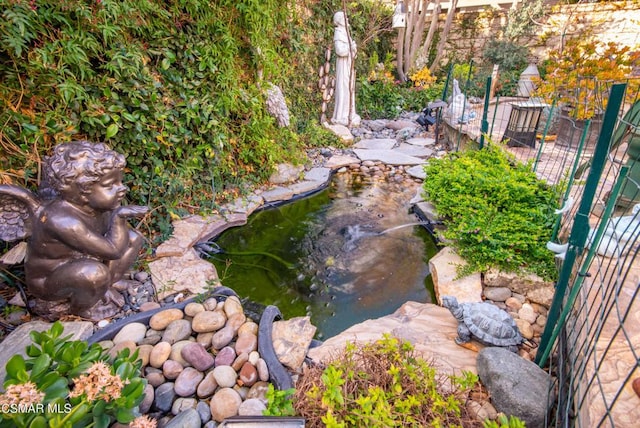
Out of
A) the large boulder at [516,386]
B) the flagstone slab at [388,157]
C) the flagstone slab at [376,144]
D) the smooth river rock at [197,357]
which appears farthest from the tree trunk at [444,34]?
the smooth river rock at [197,357]

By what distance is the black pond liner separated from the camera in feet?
5.72

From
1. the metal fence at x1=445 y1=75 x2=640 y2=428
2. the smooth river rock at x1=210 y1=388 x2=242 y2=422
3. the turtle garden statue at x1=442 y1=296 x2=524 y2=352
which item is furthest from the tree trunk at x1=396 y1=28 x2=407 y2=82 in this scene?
the smooth river rock at x1=210 y1=388 x2=242 y2=422

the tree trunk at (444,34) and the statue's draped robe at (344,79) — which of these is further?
the tree trunk at (444,34)

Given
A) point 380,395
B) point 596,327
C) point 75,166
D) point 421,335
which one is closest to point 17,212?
point 75,166

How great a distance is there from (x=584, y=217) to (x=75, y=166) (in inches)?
101

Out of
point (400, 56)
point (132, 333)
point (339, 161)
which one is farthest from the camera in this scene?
point (400, 56)

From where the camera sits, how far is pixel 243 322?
6.84 feet

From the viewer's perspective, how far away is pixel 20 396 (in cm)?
86

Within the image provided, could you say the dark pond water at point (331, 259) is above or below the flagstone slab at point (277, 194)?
below

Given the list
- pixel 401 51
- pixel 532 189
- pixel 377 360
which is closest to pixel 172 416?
pixel 377 360

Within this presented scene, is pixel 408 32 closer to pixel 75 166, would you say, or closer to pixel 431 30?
pixel 431 30

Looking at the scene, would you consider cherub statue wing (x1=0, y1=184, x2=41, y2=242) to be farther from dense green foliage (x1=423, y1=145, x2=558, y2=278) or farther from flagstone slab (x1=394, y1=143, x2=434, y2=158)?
flagstone slab (x1=394, y1=143, x2=434, y2=158)

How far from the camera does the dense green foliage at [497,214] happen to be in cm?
260

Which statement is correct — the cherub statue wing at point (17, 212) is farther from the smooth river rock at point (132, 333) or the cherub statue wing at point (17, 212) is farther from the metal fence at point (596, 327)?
the metal fence at point (596, 327)
